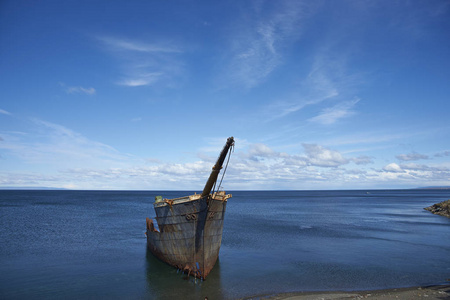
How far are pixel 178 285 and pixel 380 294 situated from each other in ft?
48.0

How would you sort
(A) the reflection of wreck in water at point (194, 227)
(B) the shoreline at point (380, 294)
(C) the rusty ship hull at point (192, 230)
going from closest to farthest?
(B) the shoreline at point (380, 294) < (A) the reflection of wreck in water at point (194, 227) < (C) the rusty ship hull at point (192, 230)

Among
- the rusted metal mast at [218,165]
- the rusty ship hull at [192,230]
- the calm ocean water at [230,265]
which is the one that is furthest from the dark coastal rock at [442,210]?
the rusted metal mast at [218,165]

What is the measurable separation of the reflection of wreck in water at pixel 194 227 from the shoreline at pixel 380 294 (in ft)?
17.2

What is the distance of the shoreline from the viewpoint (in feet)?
60.1

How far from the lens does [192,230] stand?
862 inches

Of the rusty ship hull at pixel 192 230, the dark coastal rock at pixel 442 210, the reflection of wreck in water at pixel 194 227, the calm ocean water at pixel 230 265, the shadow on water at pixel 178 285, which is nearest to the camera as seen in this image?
the shadow on water at pixel 178 285

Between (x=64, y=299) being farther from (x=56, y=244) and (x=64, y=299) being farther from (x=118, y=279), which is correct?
(x=56, y=244)

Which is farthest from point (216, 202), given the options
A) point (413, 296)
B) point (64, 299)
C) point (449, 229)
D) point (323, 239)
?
point (449, 229)

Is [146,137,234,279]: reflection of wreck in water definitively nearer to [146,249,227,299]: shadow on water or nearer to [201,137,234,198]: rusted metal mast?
[201,137,234,198]: rusted metal mast

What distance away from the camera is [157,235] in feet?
86.8

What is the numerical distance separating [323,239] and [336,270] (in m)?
15.0

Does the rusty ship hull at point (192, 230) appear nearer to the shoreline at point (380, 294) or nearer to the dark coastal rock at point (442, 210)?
the shoreline at point (380, 294)

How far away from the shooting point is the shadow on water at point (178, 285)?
19.8 meters

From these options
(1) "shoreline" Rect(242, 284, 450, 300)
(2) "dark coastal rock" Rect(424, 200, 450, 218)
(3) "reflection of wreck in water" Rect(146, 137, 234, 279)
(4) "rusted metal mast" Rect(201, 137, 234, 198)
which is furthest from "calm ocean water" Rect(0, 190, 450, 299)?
(2) "dark coastal rock" Rect(424, 200, 450, 218)
